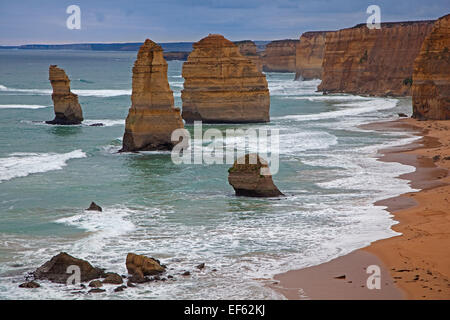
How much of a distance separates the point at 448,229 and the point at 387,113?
4010cm

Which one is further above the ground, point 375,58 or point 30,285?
point 375,58

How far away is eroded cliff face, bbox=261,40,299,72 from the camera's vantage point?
164 metres

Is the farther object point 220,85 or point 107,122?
point 107,122

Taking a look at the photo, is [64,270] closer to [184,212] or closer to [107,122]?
[184,212]

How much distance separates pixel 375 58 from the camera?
80.3 meters

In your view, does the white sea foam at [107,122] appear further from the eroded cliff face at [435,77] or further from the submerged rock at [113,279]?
the submerged rock at [113,279]

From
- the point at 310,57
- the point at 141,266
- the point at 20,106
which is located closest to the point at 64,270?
the point at 141,266

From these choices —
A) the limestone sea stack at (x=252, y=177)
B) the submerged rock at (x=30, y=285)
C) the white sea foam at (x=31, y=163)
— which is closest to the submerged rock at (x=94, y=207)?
the limestone sea stack at (x=252, y=177)

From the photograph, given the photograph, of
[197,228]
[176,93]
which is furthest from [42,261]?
[176,93]

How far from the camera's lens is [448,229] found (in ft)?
55.0

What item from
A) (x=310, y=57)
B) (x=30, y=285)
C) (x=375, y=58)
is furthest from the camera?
(x=310, y=57)

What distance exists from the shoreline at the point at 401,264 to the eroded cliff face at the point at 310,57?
107 meters

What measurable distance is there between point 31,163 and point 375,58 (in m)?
57.9

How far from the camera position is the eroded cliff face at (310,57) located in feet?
419
